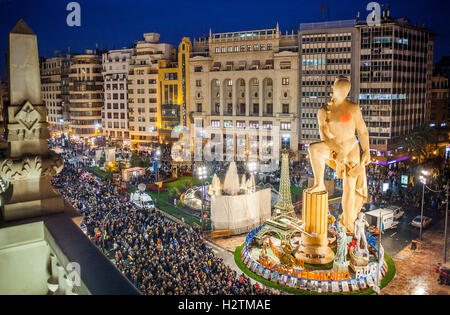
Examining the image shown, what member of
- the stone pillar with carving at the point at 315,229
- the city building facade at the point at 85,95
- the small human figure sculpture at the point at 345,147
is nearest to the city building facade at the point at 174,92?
the city building facade at the point at 85,95

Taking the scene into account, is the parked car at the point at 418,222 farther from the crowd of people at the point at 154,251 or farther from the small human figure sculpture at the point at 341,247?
the crowd of people at the point at 154,251

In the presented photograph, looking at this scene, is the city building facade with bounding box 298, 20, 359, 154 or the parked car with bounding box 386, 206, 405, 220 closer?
the parked car with bounding box 386, 206, 405, 220

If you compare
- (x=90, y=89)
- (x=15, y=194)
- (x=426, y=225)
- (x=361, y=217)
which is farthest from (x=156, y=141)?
(x=15, y=194)

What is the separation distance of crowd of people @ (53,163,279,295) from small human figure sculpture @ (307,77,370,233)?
8.02m

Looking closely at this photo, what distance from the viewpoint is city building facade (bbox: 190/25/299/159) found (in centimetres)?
8056

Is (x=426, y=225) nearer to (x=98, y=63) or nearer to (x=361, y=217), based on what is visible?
(x=361, y=217)

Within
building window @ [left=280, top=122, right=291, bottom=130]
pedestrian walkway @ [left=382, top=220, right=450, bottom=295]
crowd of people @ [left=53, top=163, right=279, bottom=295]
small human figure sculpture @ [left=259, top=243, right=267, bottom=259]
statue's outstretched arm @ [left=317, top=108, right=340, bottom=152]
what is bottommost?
pedestrian walkway @ [left=382, top=220, right=450, bottom=295]

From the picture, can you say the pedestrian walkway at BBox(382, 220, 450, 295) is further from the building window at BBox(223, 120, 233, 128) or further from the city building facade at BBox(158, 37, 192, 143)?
the city building facade at BBox(158, 37, 192, 143)

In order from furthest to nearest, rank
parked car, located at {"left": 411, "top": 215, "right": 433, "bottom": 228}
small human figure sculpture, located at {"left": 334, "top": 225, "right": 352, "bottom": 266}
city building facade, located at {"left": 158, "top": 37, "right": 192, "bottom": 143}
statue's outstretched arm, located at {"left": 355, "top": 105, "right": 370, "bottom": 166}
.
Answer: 1. city building facade, located at {"left": 158, "top": 37, "right": 192, "bottom": 143}
2. parked car, located at {"left": 411, "top": 215, "right": 433, "bottom": 228}
3. statue's outstretched arm, located at {"left": 355, "top": 105, "right": 370, "bottom": 166}
4. small human figure sculpture, located at {"left": 334, "top": 225, "right": 352, "bottom": 266}

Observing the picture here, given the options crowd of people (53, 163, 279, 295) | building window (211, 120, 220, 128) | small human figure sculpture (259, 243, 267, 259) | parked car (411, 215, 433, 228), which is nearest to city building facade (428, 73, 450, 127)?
building window (211, 120, 220, 128)

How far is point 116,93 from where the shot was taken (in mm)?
103250

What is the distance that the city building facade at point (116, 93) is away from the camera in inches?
4038

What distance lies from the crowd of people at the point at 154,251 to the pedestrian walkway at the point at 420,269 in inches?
346

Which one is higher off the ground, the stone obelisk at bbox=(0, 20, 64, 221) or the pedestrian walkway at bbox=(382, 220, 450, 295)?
the stone obelisk at bbox=(0, 20, 64, 221)
